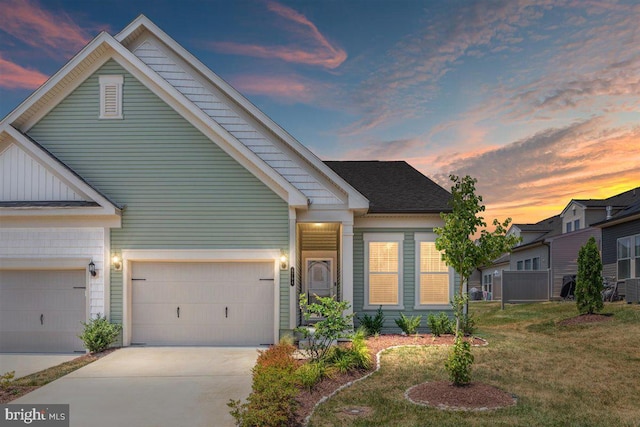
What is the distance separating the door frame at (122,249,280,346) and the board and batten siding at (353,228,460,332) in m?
3.31

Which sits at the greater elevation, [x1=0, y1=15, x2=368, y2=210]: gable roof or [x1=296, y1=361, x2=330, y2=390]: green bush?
[x1=0, y1=15, x2=368, y2=210]: gable roof

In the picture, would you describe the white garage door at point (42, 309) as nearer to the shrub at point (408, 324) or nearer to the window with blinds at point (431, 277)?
the shrub at point (408, 324)

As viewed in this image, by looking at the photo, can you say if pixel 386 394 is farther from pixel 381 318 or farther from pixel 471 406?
pixel 381 318

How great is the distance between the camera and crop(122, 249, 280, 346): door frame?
47.5 feet

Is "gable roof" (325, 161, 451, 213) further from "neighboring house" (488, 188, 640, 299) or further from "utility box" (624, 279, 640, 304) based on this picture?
"neighboring house" (488, 188, 640, 299)

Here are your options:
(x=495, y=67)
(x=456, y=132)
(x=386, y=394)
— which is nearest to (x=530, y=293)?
(x=456, y=132)

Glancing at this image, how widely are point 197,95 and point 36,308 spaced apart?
24.2ft

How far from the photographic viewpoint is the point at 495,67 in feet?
60.6

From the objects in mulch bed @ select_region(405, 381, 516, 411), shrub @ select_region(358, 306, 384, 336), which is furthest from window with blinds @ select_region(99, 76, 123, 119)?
mulch bed @ select_region(405, 381, 516, 411)

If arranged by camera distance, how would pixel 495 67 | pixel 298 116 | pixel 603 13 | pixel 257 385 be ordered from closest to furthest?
pixel 257 385
pixel 603 13
pixel 495 67
pixel 298 116

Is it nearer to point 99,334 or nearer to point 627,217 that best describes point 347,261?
point 99,334

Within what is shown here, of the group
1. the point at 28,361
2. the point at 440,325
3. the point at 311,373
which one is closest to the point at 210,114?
the point at 28,361

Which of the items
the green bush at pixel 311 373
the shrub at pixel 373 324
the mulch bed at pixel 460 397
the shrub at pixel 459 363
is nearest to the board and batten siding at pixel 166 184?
the shrub at pixel 373 324

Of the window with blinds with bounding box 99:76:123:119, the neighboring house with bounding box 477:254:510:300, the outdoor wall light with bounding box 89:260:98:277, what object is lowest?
the neighboring house with bounding box 477:254:510:300
